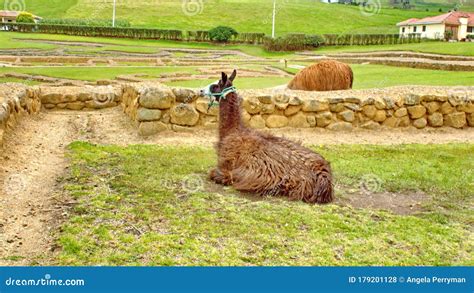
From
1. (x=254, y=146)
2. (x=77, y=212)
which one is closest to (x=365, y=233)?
(x=254, y=146)

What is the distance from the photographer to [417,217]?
5934 millimetres

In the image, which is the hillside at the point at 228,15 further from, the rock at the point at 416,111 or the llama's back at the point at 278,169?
the llama's back at the point at 278,169

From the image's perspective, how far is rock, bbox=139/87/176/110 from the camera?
402 inches

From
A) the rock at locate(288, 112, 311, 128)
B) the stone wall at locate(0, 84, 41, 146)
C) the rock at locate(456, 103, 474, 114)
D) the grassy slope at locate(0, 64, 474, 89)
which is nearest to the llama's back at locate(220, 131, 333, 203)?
the stone wall at locate(0, 84, 41, 146)

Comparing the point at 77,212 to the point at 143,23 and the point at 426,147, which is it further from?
the point at 143,23

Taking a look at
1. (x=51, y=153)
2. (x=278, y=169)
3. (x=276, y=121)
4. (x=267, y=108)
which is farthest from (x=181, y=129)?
(x=278, y=169)

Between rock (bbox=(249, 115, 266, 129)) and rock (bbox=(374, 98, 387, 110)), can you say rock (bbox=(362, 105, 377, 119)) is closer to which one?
rock (bbox=(374, 98, 387, 110))

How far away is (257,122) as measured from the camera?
436 inches

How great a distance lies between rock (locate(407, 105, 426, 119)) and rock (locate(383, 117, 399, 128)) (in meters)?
0.38

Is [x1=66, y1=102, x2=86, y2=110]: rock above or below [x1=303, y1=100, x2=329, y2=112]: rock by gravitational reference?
below

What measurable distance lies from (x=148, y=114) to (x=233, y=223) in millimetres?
5279
